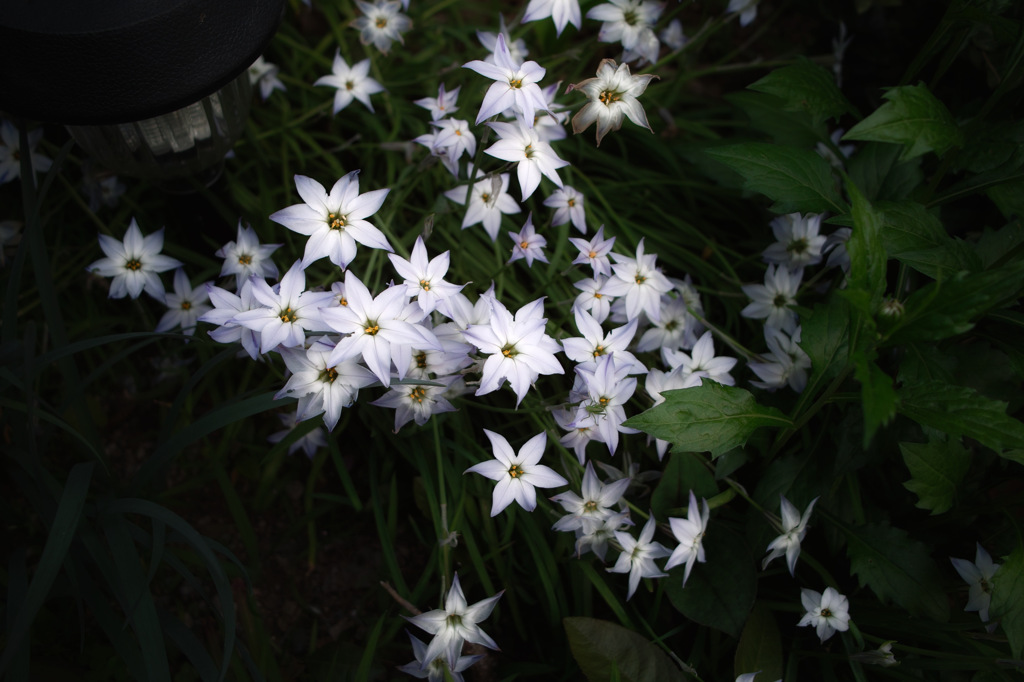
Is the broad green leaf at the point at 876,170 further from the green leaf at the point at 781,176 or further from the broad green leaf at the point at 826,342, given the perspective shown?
the broad green leaf at the point at 826,342

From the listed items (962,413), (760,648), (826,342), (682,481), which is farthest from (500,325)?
(760,648)

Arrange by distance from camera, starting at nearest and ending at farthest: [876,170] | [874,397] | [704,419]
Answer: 1. [874,397]
2. [704,419]
3. [876,170]

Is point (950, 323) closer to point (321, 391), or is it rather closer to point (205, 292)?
point (321, 391)

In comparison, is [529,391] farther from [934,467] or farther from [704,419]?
[934,467]

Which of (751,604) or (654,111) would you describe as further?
(654,111)

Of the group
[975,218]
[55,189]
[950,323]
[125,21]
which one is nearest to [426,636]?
[950,323]

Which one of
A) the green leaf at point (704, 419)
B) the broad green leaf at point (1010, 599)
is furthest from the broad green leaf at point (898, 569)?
the green leaf at point (704, 419)
